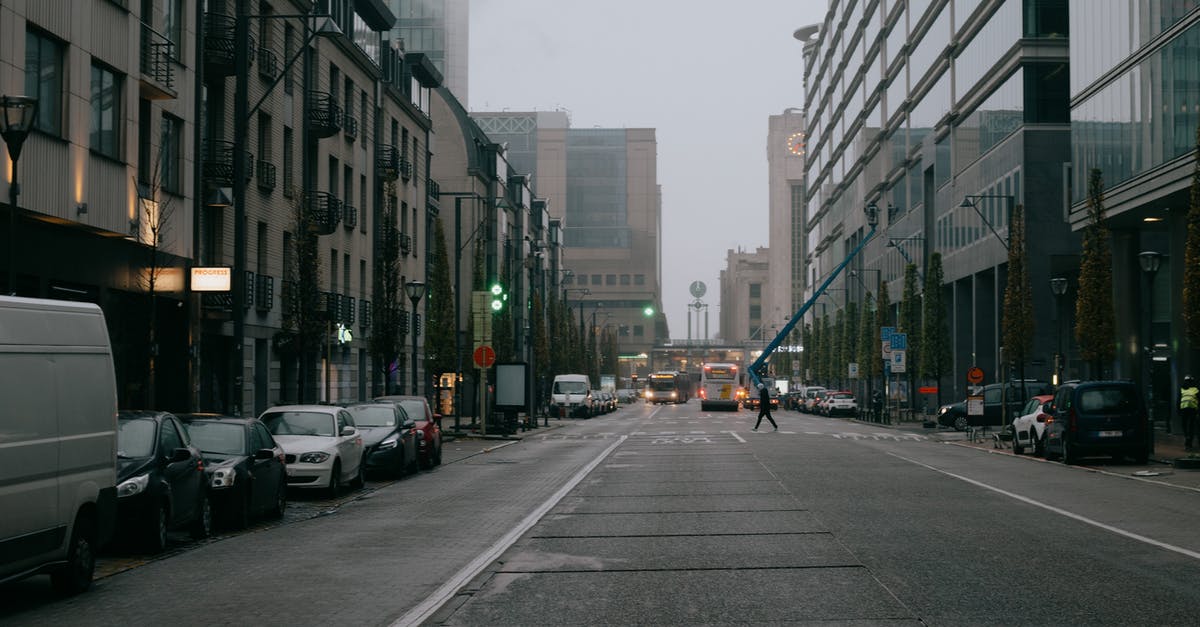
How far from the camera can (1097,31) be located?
46.4 meters

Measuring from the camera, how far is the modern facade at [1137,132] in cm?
3906

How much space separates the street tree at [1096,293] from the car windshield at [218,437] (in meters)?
28.4

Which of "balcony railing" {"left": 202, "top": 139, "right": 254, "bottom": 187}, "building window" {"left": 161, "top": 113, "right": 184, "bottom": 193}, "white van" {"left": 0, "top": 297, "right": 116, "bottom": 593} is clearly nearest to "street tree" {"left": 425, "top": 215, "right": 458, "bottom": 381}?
"balcony railing" {"left": 202, "top": 139, "right": 254, "bottom": 187}

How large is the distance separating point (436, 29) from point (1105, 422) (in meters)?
91.5

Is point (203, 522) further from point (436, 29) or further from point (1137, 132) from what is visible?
point (436, 29)

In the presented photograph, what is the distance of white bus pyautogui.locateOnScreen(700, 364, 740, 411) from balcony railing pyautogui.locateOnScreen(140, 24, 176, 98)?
219 ft

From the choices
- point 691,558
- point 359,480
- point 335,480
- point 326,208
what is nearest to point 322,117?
point 326,208

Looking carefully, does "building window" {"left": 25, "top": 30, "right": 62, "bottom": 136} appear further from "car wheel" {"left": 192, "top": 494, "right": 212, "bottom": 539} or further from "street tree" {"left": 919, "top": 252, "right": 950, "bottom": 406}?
"street tree" {"left": 919, "top": 252, "right": 950, "bottom": 406}

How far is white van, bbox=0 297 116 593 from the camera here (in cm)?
1087

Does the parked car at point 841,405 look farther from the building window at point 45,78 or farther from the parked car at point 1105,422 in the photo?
the building window at point 45,78

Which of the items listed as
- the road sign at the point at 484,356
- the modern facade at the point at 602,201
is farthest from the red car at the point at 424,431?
the modern facade at the point at 602,201

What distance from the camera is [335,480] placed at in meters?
23.1

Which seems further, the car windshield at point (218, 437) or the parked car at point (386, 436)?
the parked car at point (386, 436)

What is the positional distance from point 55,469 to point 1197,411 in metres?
30.9
